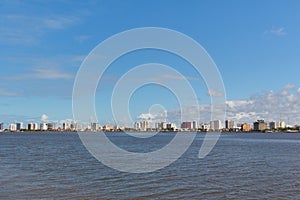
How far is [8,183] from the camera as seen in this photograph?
25.8 meters

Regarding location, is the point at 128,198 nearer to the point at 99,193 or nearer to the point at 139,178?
the point at 99,193

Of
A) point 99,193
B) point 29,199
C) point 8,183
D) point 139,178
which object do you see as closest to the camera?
point 29,199

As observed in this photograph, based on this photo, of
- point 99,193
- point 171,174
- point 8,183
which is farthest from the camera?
point 171,174

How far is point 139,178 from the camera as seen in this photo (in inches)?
1123

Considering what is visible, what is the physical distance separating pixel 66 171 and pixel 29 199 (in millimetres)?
12287

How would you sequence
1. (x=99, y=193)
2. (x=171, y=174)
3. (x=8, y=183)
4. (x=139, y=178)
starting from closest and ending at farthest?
(x=99, y=193)
(x=8, y=183)
(x=139, y=178)
(x=171, y=174)

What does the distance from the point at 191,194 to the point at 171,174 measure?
28.0ft

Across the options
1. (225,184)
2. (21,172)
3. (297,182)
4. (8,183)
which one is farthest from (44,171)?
(297,182)

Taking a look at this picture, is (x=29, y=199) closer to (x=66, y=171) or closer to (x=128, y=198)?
(x=128, y=198)

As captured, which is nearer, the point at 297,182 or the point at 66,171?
the point at 297,182

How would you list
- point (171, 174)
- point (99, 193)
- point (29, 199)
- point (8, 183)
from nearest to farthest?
1. point (29, 199)
2. point (99, 193)
3. point (8, 183)
4. point (171, 174)

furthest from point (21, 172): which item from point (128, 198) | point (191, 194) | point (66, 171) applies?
point (191, 194)

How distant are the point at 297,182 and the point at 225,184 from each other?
608 cm

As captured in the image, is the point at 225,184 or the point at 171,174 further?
the point at 171,174
